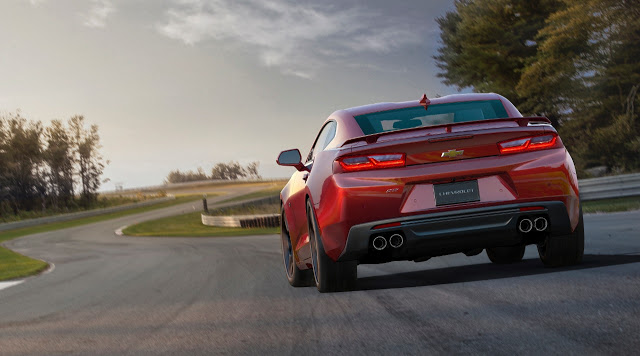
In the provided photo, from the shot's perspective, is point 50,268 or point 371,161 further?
point 50,268

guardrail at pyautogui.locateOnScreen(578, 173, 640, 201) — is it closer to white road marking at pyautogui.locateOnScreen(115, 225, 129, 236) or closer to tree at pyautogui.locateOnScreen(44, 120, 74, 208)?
white road marking at pyautogui.locateOnScreen(115, 225, 129, 236)

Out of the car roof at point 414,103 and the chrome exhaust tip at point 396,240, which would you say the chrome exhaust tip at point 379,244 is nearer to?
the chrome exhaust tip at point 396,240

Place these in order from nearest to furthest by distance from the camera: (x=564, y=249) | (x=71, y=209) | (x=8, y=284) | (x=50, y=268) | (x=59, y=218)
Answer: (x=564, y=249) → (x=8, y=284) → (x=50, y=268) → (x=59, y=218) → (x=71, y=209)

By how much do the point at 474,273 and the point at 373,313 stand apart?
86.0 inches

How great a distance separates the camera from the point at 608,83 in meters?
32.1

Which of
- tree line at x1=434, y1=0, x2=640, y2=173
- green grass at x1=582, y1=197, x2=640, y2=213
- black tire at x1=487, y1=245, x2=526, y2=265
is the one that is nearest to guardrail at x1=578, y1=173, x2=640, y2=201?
green grass at x1=582, y1=197, x2=640, y2=213

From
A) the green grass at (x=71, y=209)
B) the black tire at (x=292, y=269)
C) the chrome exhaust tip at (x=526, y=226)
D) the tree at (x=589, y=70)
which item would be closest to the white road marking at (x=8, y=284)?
the black tire at (x=292, y=269)

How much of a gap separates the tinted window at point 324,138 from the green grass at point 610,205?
11596mm

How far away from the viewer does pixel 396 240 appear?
17.3ft

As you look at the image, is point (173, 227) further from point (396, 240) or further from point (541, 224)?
Result: point (541, 224)

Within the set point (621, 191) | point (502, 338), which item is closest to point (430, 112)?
point (502, 338)

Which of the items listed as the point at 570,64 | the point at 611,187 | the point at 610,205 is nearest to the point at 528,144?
the point at 610,205

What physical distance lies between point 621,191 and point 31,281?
14.7m

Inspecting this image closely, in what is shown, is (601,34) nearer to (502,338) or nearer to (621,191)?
(621,191)
